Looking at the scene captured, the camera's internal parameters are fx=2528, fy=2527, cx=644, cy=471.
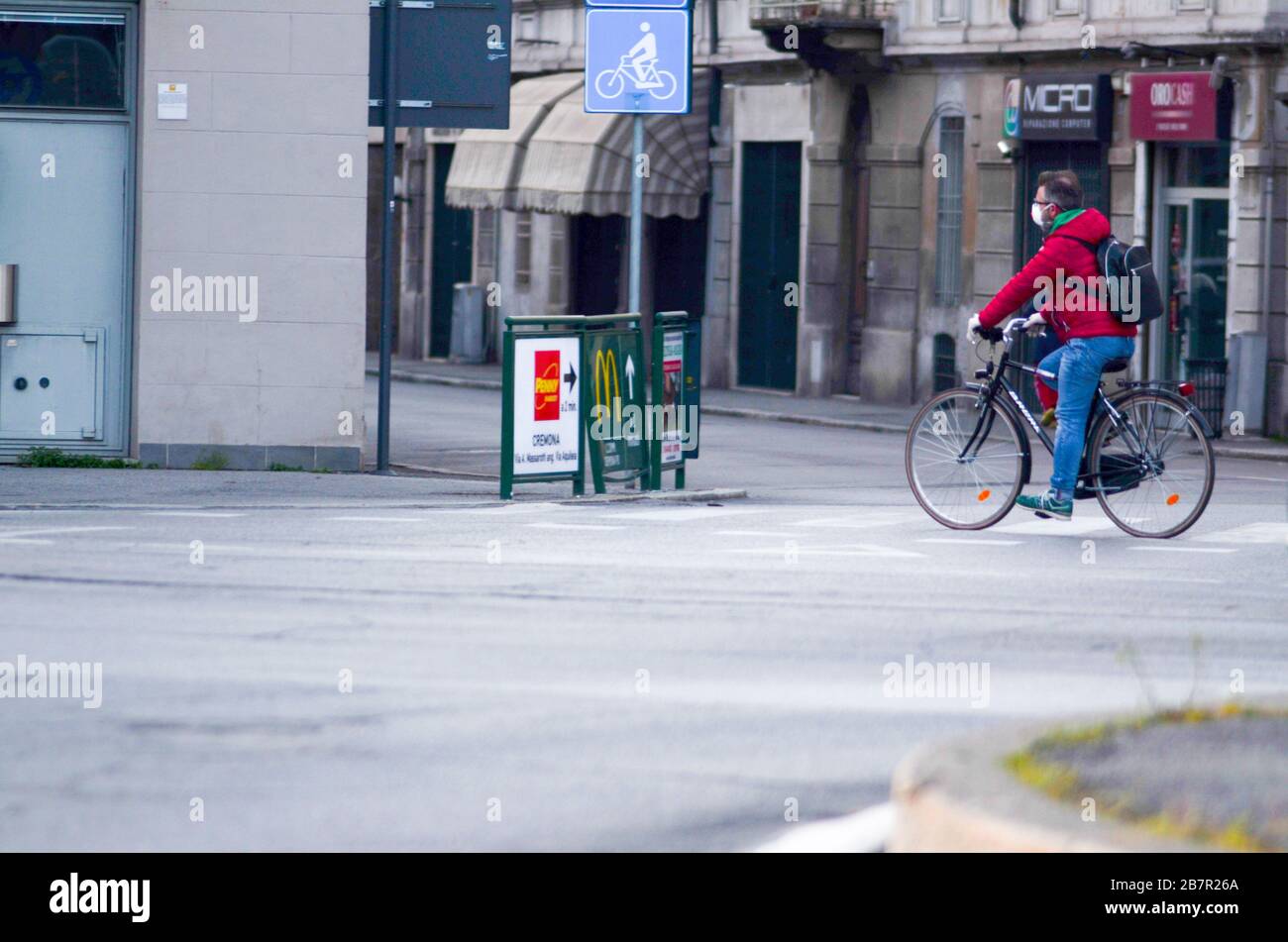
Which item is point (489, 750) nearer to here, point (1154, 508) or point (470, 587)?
point (470, 587)

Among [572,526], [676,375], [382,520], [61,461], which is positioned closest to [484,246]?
[61,461]

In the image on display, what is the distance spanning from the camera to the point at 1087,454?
12312 millimetres

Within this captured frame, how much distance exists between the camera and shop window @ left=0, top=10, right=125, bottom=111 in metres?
16.2

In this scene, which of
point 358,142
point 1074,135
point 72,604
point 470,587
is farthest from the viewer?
point 1074,135

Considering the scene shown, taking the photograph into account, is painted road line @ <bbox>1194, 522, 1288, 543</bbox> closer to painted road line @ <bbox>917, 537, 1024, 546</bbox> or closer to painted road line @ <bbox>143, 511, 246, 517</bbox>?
painted road line @ <bbox>917, 537, 1024, 546</bbox>

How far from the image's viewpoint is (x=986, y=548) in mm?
11930

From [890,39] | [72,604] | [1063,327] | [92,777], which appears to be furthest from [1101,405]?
[890,39]

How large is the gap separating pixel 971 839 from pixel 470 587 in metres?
5.35

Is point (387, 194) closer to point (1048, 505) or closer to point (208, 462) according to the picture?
point (208, 462)

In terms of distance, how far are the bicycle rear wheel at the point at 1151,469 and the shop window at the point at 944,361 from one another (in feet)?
51.3

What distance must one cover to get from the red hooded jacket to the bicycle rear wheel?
0.40 metres

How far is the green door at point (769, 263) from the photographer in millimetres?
30922

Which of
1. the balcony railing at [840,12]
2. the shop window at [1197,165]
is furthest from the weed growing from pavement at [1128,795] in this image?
the balcony railing at [840,12]

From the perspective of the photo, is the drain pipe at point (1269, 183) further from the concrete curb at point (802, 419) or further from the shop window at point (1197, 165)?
the concrete curb at point (802, 419)
